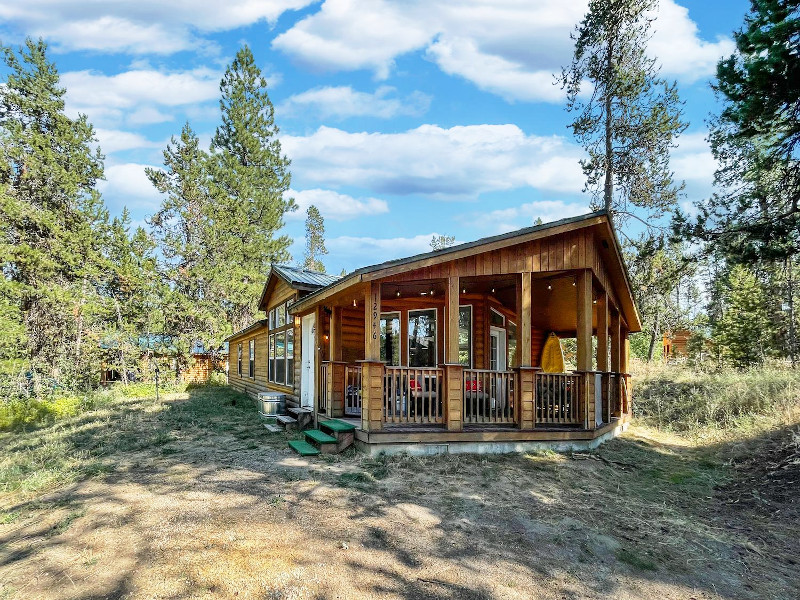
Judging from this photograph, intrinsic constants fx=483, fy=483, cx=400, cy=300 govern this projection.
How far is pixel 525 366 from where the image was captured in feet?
25.1

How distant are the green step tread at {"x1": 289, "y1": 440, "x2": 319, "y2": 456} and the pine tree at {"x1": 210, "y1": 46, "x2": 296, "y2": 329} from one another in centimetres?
1790

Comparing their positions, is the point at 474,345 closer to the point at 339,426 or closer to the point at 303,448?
the point at 339,426

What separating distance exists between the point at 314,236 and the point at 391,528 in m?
44.9

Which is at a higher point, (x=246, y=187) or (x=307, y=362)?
(x=246, y=187)

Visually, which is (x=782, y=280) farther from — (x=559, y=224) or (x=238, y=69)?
(x=238, y=69)

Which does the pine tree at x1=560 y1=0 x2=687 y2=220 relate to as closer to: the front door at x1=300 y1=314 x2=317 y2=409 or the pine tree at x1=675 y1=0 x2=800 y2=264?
the pine tree at x1=675 y1=0 x2=800 y2=264

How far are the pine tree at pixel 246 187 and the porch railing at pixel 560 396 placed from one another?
19.8m

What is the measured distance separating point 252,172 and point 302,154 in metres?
4.77

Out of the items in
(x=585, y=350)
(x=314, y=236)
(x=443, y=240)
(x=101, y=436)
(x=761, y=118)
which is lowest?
(x=101, y=436)

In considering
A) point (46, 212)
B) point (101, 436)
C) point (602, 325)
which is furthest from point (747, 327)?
point (46, 212)

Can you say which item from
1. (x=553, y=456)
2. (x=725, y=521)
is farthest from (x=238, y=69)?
(x=725, y=521)

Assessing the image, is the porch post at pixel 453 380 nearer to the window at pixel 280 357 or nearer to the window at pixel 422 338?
the window at pixel 422 338

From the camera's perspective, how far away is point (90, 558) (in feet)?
12.8

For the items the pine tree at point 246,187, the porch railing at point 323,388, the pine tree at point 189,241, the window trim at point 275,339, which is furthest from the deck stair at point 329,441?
the pine tree at point 246,187
